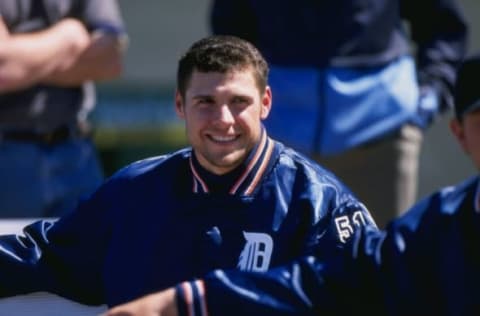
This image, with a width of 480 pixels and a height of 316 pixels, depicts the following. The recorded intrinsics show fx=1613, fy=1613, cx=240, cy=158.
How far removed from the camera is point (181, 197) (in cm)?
444

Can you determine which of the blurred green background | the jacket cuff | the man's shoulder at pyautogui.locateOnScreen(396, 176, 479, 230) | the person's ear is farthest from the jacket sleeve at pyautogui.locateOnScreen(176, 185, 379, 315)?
the blurred green background

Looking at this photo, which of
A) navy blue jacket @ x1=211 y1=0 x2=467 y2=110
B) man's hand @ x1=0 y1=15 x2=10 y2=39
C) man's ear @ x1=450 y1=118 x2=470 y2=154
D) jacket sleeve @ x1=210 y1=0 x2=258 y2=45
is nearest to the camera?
man's ear @ x1=450 y1=118 x2=470 y2=154

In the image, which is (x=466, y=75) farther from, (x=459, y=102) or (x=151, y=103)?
(x=151, y=103)

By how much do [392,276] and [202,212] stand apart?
2.70 ft

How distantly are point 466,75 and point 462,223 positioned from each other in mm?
356

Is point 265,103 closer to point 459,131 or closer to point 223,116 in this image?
point 223,116

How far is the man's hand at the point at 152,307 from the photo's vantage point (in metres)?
3.71

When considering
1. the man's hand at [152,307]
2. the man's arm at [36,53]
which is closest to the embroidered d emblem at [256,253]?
the man's hand at [152,307]

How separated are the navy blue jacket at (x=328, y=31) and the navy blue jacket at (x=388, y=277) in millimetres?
1850

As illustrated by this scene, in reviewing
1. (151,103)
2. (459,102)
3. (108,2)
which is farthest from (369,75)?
(151,103)

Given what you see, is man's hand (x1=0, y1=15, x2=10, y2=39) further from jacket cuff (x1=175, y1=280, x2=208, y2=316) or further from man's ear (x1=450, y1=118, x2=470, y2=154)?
man's ear (x1=450, y1=118, x2=470, y2=154)

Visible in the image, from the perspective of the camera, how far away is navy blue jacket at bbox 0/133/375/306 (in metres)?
4.29

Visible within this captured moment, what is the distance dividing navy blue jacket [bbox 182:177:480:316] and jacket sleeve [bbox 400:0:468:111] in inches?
80.1

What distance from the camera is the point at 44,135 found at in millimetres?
5582
